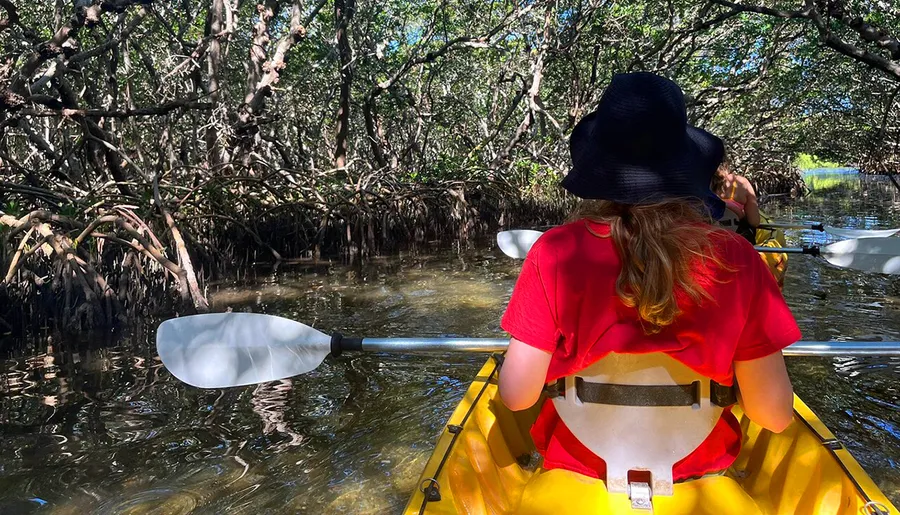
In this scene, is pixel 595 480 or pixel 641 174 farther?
pixel 595 480

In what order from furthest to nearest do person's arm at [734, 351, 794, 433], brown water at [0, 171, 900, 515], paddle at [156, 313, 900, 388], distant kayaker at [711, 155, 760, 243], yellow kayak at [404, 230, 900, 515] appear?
distant kayaker at [711, 155, 760, 243] → brown water at [0, 171, 900, 515] → paddle at [156, 313, 900, 388] → yellow kayak at [404, 230, 900, 515] → person's arm at [734, 351, 794, 433]

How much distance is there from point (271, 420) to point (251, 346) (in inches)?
38.7

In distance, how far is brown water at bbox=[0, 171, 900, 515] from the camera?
2504 millimetres

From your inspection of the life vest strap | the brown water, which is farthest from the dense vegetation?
the life vest strap

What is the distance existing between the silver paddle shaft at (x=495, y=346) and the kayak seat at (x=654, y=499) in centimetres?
87

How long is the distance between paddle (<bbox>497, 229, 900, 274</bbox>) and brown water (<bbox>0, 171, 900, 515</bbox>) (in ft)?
1.87

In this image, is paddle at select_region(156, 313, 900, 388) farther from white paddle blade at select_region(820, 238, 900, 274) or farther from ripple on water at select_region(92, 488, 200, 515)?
white paddle blade at select_region(820, 238, 900, 274)

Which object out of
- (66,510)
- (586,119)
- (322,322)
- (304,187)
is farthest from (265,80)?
(586,119)

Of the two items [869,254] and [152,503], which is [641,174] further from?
[869,254]

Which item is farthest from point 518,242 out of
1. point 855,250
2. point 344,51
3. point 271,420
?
point 344,51

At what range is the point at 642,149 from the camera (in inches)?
47.1

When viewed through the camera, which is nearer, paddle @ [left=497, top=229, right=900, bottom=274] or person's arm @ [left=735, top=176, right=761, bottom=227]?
paddle @ [left=497, top=229, right=900, bottom=274]

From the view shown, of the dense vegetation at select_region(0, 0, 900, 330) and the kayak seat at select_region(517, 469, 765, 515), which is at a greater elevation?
the dense vegetation at select_region(0, 0, 900, 330)

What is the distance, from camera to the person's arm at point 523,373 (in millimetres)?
1211
